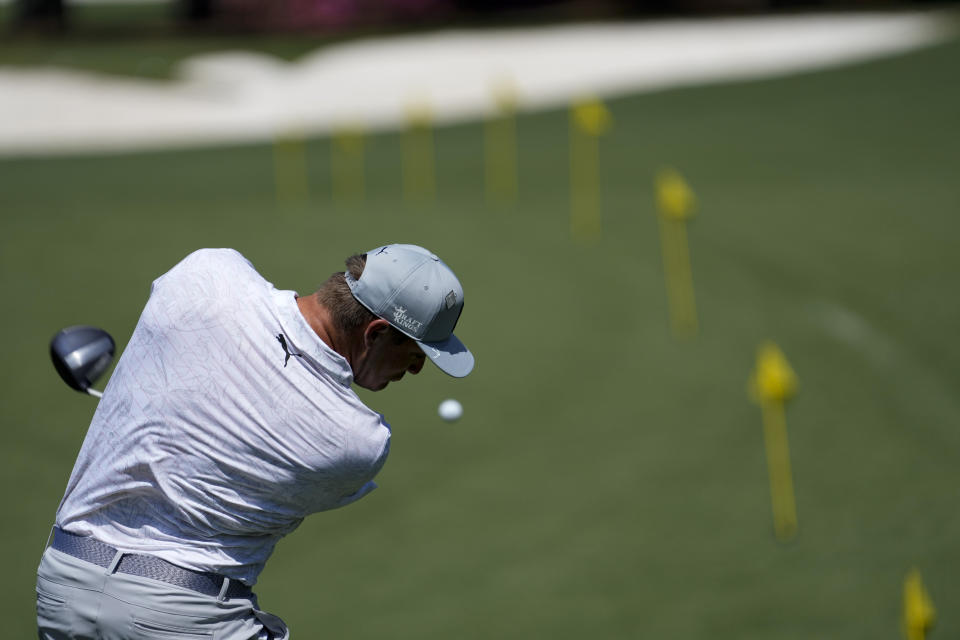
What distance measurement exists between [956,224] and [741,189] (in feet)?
8.21

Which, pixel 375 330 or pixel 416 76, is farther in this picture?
pixel 416 76

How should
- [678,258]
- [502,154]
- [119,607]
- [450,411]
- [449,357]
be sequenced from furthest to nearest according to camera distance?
[502,154] < [678,258] < [450,411] < [449,357] < [119,607]

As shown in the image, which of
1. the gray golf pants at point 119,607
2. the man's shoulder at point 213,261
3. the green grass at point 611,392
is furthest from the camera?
the green grass at point 611,392

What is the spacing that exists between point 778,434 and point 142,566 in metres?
5.59

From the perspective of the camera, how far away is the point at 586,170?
557 inches

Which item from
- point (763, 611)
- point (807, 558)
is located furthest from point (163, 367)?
point (807, 558)

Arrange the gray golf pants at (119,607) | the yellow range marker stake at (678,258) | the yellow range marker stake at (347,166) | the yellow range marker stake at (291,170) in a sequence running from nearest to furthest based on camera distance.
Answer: the gray golf pants at (119,607) → the yellow range marker stake at (678,258) → the yellow range marker stake at (291,170) → the yellow range marker stake at (347,166)

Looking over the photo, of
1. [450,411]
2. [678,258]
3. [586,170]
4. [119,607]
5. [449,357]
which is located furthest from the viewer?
[586,170]

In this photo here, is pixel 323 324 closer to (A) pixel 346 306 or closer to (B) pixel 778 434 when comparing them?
(A) pixel 346 306

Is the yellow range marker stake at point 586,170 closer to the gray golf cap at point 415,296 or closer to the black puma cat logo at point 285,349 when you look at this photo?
the gray golf cap at point 415,296

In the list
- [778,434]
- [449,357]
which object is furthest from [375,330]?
[778,434]

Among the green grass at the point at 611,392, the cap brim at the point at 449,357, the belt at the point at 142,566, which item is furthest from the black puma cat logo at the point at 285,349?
the green grass at the point at 611,392

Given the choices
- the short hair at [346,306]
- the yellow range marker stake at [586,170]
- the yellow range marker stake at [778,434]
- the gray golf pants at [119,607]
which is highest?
the short hair at [346,306]

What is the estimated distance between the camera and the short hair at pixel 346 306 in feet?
9.02
